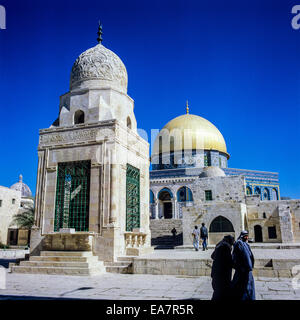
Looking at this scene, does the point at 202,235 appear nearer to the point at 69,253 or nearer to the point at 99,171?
the point at 99,171

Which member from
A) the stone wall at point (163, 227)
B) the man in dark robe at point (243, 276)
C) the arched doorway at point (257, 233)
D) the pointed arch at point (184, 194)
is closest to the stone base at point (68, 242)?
the man in dark robe at point (243, 276)

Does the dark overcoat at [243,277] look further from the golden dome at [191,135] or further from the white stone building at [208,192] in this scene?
the golden dome at [191,135]

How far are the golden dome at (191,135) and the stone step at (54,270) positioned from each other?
2725 cm

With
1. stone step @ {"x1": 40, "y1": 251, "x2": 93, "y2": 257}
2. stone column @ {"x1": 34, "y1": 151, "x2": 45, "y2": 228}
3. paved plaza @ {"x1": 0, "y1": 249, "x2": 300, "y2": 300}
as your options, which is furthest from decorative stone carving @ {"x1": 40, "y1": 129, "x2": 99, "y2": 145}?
paved plaza @ {"x1": 0, "y1": 249, "x2": 300, "y2": 300}

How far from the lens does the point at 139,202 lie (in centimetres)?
1195

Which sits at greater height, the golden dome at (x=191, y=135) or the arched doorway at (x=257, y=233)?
the golden dome at (x=191, y=135)

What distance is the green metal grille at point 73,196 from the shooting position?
1041 centimetres

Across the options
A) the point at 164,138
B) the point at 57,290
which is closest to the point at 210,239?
the point at 57,290

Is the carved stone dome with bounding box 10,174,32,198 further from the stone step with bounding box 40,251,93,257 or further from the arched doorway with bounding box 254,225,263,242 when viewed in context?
the stone step with bounding box 40,251,93,257

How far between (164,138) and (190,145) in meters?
3.60

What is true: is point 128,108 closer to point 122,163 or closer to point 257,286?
point 122,163

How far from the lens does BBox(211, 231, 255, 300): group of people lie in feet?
15.4

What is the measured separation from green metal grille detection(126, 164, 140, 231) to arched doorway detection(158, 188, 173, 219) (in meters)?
21.0

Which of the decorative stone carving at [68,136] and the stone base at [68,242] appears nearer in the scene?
the stone base at [68,242]
